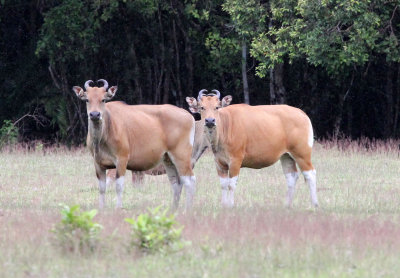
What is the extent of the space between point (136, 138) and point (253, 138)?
5.92 feet

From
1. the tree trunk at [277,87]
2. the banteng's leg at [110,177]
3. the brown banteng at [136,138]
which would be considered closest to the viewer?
the brown banteng at [136,138]

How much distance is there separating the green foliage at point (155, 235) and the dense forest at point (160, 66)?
1756cm

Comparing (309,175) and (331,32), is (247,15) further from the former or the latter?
(309,175)

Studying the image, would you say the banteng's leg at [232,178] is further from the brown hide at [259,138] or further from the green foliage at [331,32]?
the green foliage at [331,32]

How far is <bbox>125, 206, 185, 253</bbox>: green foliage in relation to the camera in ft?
28.4

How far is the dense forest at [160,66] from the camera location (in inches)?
1136

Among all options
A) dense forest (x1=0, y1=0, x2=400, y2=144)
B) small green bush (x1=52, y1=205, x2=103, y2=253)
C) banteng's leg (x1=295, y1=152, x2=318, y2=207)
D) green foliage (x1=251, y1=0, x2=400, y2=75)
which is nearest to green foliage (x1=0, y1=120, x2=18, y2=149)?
dense forest (x1=0, y1=0, x2=400, y2=144)

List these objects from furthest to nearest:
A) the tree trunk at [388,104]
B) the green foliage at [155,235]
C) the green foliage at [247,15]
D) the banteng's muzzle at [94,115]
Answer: the tree trunk at [388,104] → the green foliage at [247,15] → the banteng's muzzle at [94,115] → the green foliage at [155,235]

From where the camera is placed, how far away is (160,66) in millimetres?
33344

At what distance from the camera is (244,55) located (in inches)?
1166

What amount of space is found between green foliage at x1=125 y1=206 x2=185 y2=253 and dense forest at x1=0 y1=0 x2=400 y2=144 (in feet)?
57.6

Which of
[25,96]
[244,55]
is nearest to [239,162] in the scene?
[244,55]

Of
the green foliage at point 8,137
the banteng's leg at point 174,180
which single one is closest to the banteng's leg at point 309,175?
the banteng's leg at point 174,180

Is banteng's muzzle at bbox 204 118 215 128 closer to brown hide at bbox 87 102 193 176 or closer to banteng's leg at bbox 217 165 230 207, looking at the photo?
brown hide at bbox 87 102 193 176
